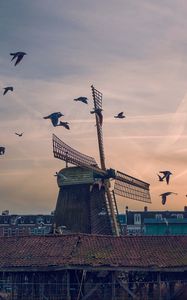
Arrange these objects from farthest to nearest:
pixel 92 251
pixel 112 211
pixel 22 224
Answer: pixel 22 224 < pixel 112 211 < pixel 92 251

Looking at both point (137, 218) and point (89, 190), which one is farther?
point (137, 218)

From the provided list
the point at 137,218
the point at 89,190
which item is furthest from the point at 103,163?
the point at 137,218

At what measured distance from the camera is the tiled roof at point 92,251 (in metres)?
31.2

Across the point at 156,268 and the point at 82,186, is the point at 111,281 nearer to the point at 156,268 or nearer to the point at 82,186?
the point at 156,268

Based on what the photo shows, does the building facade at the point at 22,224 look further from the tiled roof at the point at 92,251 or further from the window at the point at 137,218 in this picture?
the tiled roof at the point at 92,251

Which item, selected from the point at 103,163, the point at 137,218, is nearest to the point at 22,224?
the point at 137,218

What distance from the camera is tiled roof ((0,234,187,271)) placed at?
31.2 m

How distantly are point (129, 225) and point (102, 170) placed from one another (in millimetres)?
43465

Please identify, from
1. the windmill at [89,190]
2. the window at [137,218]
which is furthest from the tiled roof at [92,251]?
the window at [137,218]

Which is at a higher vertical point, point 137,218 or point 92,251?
point 137,218

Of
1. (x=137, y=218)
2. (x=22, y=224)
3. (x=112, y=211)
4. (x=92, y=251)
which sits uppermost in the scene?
(x=137, y=218)

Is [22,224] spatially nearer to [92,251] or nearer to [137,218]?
[137,218]

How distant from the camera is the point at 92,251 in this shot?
32.4 meters

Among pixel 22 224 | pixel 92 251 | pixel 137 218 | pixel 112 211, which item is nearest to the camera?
pixel 92 251
